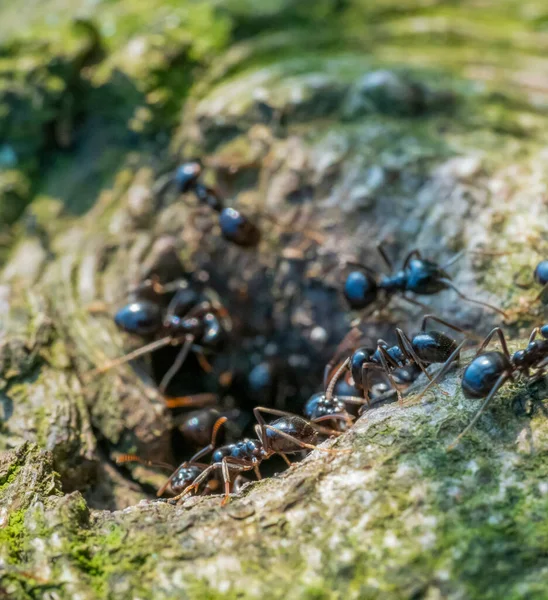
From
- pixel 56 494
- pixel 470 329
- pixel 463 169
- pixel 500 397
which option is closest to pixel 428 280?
pixel 470 329

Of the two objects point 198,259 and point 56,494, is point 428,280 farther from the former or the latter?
point 56,494

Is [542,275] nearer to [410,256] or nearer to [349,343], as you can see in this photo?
[410,256]

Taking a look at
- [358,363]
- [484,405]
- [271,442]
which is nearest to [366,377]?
[358,363]

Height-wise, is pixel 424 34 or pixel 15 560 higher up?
pixel 424 34

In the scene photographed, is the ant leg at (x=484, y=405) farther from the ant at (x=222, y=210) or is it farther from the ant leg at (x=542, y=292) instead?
the ant at (x=222, y=210)

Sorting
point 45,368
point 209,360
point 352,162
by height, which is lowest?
point 209,360

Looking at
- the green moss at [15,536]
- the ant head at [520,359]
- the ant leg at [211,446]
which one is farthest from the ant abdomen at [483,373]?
the green moss at [15,536]
